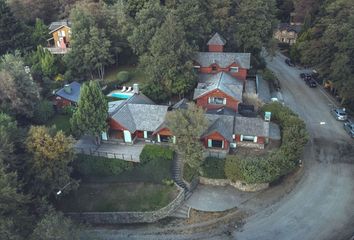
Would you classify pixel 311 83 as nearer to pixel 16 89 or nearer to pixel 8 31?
pixel 16 89

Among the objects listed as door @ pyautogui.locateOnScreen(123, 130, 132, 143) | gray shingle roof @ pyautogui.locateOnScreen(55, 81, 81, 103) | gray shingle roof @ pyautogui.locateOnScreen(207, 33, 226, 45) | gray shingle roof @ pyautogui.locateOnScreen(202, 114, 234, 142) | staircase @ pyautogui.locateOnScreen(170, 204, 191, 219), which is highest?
gray shingle roof @ pyautogui.locateOnScreen(207, 33, 226, 45)

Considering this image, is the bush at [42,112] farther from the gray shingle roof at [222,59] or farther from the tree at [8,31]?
the gray shingle roof at [222,59]

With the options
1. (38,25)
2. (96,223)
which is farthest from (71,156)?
(38,25)

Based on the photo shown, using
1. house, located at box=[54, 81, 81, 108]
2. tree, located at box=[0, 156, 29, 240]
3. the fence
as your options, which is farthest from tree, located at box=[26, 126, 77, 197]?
house, located at box=[54, 81, 81, 108]

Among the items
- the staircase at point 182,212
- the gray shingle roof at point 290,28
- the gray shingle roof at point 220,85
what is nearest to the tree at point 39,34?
the gray shingle roof at point 220,85

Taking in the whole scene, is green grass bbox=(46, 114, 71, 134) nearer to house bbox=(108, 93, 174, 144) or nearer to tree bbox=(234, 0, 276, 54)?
house bbox=(108, 93, 174, 144)

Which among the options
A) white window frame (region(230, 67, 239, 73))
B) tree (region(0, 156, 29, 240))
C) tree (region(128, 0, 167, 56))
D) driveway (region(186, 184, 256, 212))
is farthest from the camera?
white window frame (region(230, 67, 239, 73))
